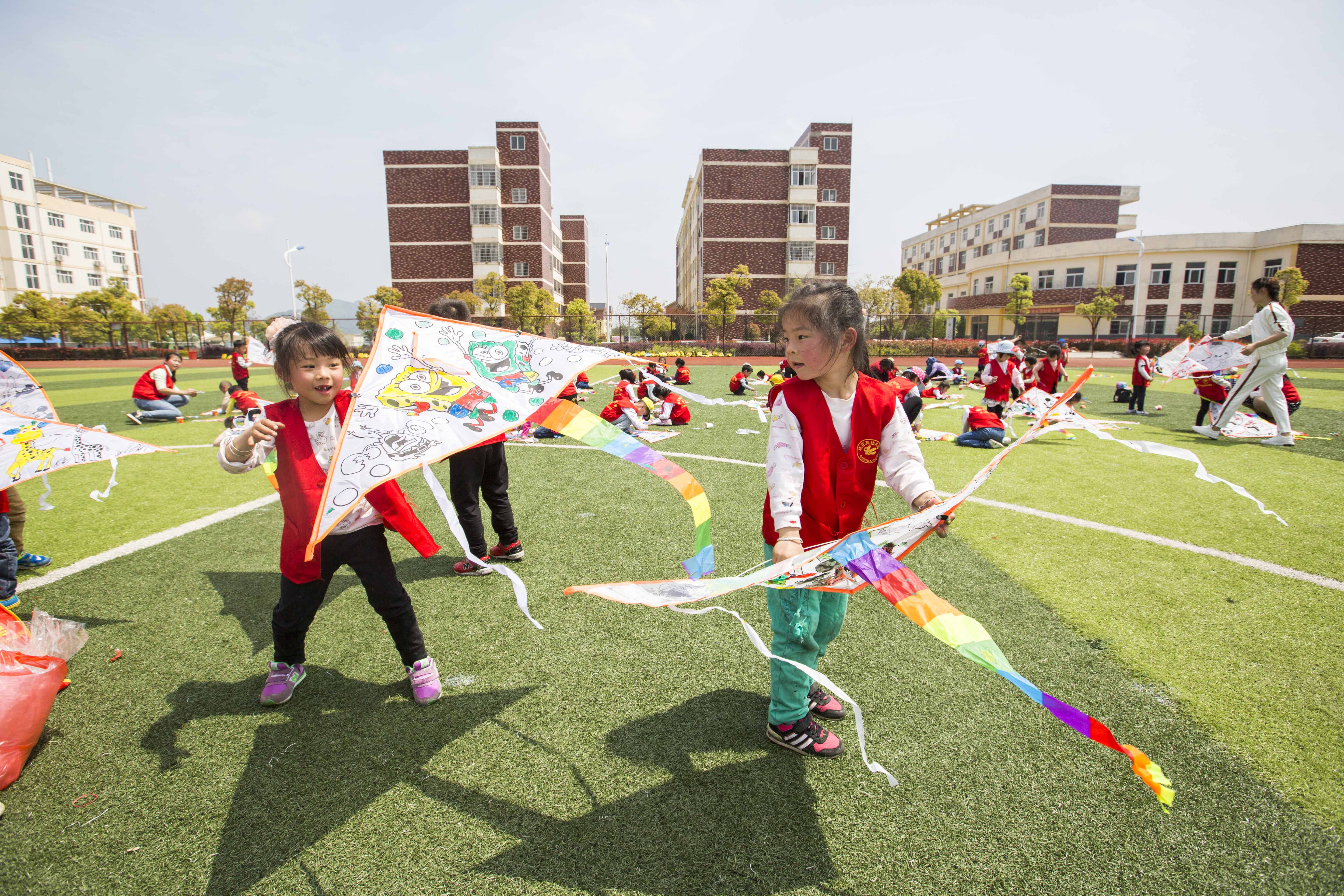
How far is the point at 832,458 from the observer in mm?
2199

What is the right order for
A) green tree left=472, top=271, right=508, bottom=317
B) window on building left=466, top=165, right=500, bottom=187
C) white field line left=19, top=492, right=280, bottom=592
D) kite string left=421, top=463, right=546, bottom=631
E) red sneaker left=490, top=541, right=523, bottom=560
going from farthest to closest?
window on building left=466, top=165, right=500, bottom=187
green tree left=472, top=271, right=508, bottom=317
red sneaker left=490, top=541, right=523, bottom=560
white field line left=19, top=492, right=280, bottom=592
kite string left=421, top=463, right=546, bottom=631

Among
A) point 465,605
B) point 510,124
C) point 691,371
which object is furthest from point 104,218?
point 465,605

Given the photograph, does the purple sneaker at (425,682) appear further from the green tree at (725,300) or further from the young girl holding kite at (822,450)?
the green tree at (725,300)

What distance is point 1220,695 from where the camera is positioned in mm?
2691

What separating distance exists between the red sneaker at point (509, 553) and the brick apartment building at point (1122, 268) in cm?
4774

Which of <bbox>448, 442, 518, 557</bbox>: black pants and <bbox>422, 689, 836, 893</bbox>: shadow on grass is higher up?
<bbox>448, 442, 518, 557</bbox>: black pants

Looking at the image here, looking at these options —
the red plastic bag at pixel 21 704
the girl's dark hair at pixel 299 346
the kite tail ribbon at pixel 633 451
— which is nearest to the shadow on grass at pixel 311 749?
the red plastic bag at pixel 21 704

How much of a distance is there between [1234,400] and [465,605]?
11052 mm

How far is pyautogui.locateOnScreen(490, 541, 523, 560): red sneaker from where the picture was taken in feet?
14.3

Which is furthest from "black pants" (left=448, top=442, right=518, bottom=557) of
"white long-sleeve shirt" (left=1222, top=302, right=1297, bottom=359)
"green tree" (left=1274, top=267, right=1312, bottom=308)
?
"green tree" (left=1274, top=267, right=1312, bottom=308)

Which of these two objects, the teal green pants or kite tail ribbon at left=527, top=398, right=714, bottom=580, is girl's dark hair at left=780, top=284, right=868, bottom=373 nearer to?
kite tail ribbon at left=527, top=398, right=714, bottom=580

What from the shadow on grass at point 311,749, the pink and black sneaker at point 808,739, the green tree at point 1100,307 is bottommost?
the shadow on grass at point 311,749

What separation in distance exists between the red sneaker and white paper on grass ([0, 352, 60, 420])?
2.64m

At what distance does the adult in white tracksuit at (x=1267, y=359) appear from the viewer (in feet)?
25.9
